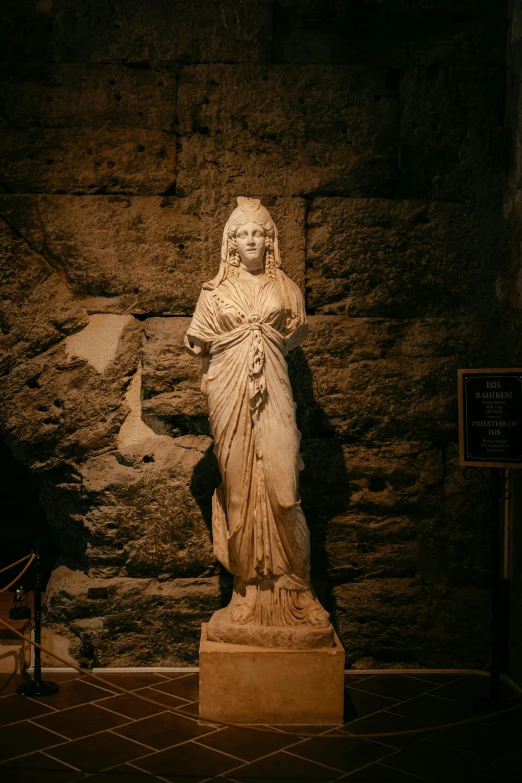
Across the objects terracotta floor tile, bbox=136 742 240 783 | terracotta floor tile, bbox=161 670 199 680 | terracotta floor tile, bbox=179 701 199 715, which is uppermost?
terracotta floor tile, bbox=161 670 199 680

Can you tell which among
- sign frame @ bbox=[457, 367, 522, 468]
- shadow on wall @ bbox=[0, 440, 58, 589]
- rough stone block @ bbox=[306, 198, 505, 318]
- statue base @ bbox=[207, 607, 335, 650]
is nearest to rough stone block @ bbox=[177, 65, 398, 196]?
rough stone block @ bbox=[306, 198, 505, 318]

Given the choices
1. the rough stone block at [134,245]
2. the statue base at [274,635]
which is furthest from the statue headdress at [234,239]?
the statue base at [274,635]

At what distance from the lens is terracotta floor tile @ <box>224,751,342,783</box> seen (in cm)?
332

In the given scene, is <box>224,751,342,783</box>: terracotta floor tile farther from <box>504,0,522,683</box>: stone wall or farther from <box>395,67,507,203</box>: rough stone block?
<box>395,67,507,203</box>: rough stone block

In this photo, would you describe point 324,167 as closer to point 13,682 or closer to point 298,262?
point 298,262

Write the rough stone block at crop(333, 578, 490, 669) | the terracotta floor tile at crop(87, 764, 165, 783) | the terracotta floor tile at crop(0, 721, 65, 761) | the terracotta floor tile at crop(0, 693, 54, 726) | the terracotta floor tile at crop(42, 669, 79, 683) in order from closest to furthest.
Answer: the terracotta floor tile at crop(87, 764, 165, 783)
the terracotta floor tile at crop(0, 721, 65, 761)
the terracotta floor tile at crop(0, 693, 54, 726)
the terracotta floor tile at crop(42, 669, 79, 683)
the rough stone block at crop(333, 578, 490, 669)

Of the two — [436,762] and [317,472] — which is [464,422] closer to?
[317,472]

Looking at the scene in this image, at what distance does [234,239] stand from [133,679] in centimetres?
253

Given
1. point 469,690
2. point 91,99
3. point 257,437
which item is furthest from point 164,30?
point 469,690

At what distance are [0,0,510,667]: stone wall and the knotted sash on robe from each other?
84 centimetres

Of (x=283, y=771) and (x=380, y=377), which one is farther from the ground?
(x=380, y=377)

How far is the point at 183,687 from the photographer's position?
4426 mm

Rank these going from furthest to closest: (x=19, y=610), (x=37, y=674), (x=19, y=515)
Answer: (x=19, y=515), (x=19, y=610), (x=37, y=674)

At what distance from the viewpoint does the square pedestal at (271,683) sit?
3881 millimetres
